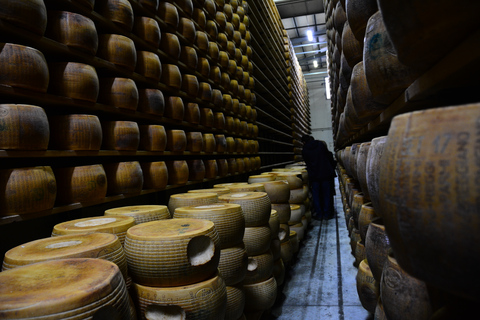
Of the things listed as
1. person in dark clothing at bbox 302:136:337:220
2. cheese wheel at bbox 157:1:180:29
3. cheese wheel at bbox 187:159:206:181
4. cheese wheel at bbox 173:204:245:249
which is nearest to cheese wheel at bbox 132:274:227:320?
cheese wheel at bbox 173:204:245:249

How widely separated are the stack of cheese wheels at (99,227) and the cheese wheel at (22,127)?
0.49m

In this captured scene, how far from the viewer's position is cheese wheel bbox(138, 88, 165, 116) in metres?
2.57

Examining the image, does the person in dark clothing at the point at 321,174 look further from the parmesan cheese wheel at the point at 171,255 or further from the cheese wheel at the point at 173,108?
the parmesan cheese wheel at the point at 171,255

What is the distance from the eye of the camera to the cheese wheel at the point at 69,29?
1841 millimetres

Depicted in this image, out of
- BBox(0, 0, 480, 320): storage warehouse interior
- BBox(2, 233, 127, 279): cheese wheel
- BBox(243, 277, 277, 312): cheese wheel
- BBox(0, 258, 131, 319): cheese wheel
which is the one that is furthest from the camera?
BBox(243, 277, 277, 312): cheese wheel

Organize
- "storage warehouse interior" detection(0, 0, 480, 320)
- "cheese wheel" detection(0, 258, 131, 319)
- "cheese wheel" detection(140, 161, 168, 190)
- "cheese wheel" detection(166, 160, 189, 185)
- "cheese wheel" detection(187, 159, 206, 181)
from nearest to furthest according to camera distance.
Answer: "storage warehouse interior" detection(0, 0, 480, 320) < "cheese wheel" detection(0, 258, 131, 319) < "cheese wheel" detection(140, 161, 168, 190) < "cheese wheel" detection(166, 160, 189, 185) < "cheese wheel" detection(187, 159, 206, 181)

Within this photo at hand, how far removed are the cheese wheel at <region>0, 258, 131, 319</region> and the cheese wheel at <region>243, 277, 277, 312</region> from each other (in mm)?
1278

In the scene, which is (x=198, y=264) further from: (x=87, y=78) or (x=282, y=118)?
(x=282, y=118)

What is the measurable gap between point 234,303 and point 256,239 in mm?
477

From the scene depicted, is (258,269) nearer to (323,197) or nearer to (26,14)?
(26,14)

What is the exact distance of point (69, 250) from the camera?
94 centimetres

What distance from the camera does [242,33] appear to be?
17.3 ft

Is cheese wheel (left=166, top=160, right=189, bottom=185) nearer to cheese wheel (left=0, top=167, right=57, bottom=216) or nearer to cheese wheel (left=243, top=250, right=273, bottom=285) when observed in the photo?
cheese wheel (left=243, top=250, right=273, bottom=285)

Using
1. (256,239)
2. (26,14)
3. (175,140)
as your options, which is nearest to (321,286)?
(256,239)
